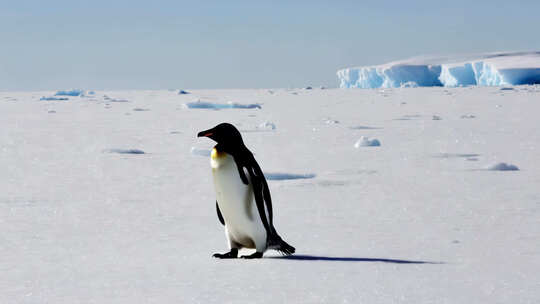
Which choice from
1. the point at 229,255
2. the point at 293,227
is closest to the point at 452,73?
the point at 293,227

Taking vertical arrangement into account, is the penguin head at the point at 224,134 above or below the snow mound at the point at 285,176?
above

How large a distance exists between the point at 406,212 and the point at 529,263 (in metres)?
1.42

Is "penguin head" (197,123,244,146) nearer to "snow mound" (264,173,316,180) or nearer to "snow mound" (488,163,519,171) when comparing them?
"snow mound" (264,173,316,180)

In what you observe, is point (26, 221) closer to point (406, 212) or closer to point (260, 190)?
point (260, 190)

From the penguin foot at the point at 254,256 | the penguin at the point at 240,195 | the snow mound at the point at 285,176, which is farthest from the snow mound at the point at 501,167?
the penguin foot at the point at 254,256

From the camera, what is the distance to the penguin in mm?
3182

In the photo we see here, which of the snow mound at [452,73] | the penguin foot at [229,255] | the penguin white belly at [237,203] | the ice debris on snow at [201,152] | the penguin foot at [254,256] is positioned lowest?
the snow mound at [452,73]

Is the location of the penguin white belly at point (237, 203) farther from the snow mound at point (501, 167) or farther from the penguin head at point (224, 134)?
the snow mound at point (501, 167)

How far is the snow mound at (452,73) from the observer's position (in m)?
42.0

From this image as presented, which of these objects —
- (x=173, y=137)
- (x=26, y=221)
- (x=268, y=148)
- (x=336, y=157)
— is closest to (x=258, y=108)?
(x=173, y=137)

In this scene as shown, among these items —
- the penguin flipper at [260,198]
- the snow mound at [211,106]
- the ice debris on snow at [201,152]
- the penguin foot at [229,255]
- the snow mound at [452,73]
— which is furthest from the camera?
the snow mound at [452,73]

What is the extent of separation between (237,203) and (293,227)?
0.76m

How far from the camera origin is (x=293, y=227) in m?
3.92

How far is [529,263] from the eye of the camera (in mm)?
2898
